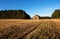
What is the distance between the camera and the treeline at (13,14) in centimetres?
7361

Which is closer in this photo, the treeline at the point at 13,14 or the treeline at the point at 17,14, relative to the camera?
the treeline at the point at 13,14

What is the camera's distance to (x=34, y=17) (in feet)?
271

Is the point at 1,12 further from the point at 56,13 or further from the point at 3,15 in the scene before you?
the point at 56,13

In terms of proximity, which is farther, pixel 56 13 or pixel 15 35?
pixel 56 13

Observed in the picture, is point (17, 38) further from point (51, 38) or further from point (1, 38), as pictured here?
point (51, 38)

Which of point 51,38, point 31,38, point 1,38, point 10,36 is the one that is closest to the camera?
point 1,38

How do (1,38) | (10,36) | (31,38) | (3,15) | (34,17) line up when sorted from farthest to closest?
(34,17) → (3,15) → (31,38) → (10,36) → (1,38)

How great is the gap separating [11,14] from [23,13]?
534 centimetres

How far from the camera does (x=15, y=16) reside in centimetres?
7644

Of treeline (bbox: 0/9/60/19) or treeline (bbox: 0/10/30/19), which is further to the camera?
treeline (bbox: 0/9/60/19)

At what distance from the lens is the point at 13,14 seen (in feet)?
252

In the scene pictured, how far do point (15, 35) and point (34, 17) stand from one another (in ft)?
238

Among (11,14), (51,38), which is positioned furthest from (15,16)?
(51,38)

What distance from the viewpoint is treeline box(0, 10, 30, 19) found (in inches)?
2898
